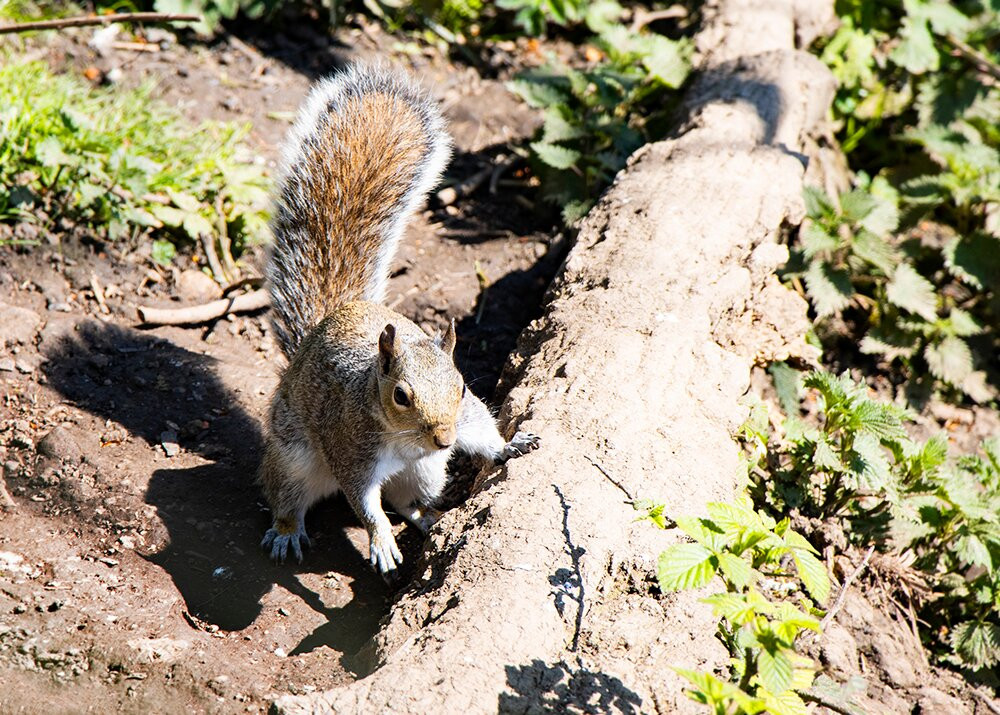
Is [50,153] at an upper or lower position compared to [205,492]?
upper

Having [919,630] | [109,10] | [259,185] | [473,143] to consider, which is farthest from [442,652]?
[109,10]

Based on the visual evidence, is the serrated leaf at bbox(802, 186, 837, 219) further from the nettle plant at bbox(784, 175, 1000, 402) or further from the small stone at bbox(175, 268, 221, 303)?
the small stone at bbox(175, 268, 221, 303)

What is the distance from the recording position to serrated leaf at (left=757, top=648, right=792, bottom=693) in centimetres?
203

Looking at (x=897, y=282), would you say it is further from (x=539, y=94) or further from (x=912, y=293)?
(x=539, y=94)

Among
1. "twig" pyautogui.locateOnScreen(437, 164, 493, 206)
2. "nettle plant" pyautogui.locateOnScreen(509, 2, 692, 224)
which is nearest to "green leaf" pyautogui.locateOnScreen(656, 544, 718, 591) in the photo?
"nettle plant" pyautogui.locateOnScreen(509, 2, 692, 224)

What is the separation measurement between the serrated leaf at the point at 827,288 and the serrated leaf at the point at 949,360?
0.65 m

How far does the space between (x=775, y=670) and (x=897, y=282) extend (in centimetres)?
319

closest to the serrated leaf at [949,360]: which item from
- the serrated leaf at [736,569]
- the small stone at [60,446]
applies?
the serrated leaf at [736,569]

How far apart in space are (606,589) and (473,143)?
3.60m

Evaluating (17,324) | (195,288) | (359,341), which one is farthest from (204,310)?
(359,341)

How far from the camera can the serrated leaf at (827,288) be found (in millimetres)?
4418

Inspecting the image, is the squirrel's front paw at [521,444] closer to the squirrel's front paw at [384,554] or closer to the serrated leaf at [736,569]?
the squirrel's front paw at [384,554]

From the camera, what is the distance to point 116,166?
4383mm

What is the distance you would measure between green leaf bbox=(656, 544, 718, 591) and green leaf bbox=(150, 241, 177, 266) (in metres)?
3.12
